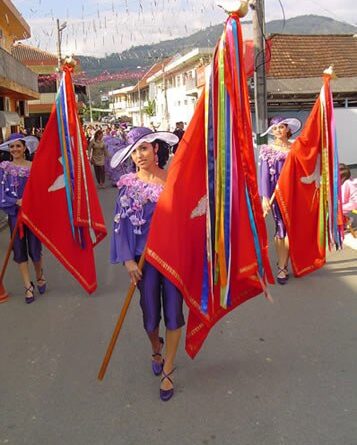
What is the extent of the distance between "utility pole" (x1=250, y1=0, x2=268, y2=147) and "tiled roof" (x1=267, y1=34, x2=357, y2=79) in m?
9.38

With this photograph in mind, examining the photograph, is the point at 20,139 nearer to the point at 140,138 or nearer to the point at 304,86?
the point at 140,138

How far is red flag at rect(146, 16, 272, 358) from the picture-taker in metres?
3.10

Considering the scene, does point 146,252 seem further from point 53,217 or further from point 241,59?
point 53,217

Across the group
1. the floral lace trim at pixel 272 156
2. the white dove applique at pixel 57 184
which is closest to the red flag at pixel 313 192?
the floral lace trim at pixel 272 156

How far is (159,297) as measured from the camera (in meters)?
3.43

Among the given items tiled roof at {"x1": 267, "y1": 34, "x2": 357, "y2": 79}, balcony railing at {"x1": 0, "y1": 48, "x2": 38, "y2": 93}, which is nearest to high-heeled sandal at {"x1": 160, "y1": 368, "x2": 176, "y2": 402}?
balcony railing at {"x1": 0, "y1": 48, "x2": 38, "y2": 93}

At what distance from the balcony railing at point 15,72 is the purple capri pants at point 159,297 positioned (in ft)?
50.9

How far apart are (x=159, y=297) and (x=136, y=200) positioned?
0.67m

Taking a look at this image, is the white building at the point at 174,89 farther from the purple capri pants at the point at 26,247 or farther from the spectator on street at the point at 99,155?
the purple capri pants at the point at 26,247

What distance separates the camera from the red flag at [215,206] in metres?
3.10

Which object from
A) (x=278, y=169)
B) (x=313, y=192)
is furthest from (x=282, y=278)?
(x=278, y=169)

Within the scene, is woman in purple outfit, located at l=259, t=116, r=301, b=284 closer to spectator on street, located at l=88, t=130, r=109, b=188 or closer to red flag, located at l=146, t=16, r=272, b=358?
red flag, located at l=146, t=16, r=272, b=358

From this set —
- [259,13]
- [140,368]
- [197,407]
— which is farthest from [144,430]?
[259,13]

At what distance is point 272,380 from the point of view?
3.51 m
